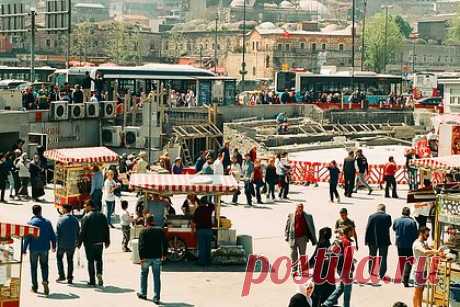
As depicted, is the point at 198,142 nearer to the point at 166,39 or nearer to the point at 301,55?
the point at 301,55

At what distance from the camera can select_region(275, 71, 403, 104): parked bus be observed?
66.7 meters

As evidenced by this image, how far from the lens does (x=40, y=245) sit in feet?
54.8

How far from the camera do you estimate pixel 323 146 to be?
49406mm

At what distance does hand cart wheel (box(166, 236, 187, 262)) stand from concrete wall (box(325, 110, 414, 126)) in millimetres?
39693

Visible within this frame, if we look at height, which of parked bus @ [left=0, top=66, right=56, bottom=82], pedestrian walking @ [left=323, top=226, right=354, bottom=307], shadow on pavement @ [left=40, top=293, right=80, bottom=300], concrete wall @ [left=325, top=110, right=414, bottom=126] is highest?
parked bus @ [left=0, top=66, right=56, bottom=82]

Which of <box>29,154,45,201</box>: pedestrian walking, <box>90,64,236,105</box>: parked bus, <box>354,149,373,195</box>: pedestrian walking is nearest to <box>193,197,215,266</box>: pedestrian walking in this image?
<box>29,154,45,201</box>: pedestrian walking

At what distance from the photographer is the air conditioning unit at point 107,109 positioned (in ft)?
136

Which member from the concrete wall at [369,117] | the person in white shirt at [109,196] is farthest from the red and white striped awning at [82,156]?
the concrete wall at [369,117]

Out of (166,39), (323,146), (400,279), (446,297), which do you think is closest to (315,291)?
(446,297)

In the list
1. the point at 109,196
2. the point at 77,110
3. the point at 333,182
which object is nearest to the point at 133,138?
the point at 77,110

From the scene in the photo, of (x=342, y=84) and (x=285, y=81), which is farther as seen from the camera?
(x=285, y=81)

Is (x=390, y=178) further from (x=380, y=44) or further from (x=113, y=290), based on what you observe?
(x=380, y=44)

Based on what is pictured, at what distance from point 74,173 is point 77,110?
49.0ft

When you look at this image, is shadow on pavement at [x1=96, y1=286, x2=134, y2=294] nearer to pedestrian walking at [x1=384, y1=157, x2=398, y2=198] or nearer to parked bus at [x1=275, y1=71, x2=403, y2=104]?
pedestrian walking at [x1=384, y1=157, x2=398, y2=198]
